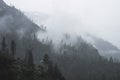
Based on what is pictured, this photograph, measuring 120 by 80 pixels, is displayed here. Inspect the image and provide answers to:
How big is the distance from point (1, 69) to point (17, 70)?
33.8 ft

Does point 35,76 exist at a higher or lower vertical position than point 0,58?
lower

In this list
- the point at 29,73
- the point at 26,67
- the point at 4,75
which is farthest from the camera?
the point at 26,67

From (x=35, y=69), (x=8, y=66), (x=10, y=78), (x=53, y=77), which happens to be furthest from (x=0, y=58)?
(x=53, y=77)

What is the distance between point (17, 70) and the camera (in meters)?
118

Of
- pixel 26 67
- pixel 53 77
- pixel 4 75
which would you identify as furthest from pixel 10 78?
pixel 53 77

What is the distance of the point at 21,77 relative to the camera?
113m

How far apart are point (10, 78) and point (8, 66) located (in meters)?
12.6

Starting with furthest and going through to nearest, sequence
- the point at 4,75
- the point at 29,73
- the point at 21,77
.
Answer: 1. the point at 29,73
2. the point at 21,77
3. the point at 4,75

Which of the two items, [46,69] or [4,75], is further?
[46,69]

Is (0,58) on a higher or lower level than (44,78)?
higher

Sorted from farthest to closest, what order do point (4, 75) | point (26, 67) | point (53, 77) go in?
point (53, 77), point (26, 67), point (4, 75)

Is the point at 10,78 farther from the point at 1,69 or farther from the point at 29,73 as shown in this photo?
the point at 29,73

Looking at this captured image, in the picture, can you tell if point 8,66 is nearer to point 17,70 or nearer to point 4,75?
point 17,70

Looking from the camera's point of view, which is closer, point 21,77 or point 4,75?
point 4,75
